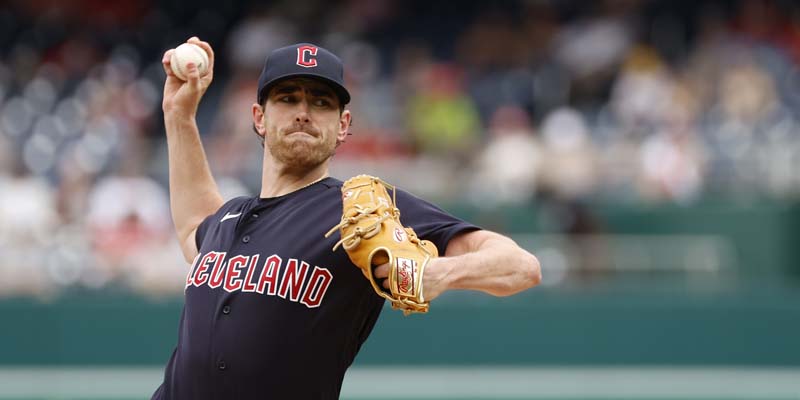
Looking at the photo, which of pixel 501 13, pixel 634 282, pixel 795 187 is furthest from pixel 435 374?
pixel 501 13

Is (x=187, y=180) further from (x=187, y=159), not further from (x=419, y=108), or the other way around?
(x=419, y=108)

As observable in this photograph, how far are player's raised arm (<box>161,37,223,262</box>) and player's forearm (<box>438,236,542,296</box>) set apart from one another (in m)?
1.31

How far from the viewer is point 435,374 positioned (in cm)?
970

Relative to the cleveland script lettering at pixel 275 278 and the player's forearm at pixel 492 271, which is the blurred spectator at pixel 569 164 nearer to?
the cleveland script lettering at pixel 275 278

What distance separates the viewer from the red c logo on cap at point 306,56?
3600mm

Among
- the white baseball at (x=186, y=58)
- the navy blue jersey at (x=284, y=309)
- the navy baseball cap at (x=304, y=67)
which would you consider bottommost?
the navy blue jersey at (x=284, y=309)

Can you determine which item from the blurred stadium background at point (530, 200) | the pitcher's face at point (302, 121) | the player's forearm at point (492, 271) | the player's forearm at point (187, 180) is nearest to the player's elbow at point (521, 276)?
the player's forearm at point (492, 271)

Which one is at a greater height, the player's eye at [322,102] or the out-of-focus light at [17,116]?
the out-of-focus light at [17,116]

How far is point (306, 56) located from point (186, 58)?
0.73 meters

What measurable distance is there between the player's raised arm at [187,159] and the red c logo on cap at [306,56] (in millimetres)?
726

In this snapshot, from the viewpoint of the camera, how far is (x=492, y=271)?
3.25 m

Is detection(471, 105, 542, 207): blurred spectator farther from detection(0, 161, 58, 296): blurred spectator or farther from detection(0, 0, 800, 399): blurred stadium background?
detection(0, 161, 58, 296): blurred spectator

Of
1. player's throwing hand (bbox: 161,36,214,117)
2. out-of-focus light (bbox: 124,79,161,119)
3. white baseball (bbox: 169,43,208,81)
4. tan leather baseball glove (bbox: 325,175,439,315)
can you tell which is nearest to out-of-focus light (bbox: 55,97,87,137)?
out-of-focus light (bbox: 124,79,161,119)

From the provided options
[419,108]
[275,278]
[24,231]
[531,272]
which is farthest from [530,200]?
[531,272]
